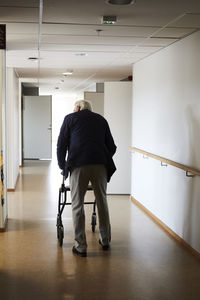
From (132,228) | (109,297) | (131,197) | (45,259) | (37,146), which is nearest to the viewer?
(109,297)

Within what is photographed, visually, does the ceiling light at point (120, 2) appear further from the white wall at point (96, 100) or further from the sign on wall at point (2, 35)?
the white wall at point (96, 100)

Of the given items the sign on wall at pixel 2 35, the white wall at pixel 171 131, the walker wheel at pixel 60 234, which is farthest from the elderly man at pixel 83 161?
the sign on wall at pixel 2 35

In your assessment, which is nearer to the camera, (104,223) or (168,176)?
(104,223)

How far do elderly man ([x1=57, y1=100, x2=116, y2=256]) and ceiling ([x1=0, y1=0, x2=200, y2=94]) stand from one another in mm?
920

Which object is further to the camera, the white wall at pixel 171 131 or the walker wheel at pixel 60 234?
the walker wheel at pixel 60 234

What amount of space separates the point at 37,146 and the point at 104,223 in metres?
9.46

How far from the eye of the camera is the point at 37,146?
13.6 m

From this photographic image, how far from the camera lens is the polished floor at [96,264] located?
134 inches

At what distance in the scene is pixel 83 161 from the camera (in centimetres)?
415

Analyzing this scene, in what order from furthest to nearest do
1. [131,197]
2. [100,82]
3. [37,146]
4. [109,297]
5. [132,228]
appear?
[37,146]
[100,82]
[131,197]
[132,228]
[109,297]

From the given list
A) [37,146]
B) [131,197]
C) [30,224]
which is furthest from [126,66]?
[37,146]

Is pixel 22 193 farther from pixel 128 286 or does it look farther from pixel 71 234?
pixel 128 286

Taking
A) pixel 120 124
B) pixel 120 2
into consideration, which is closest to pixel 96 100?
pixel 120 124

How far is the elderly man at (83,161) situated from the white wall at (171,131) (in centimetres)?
89
